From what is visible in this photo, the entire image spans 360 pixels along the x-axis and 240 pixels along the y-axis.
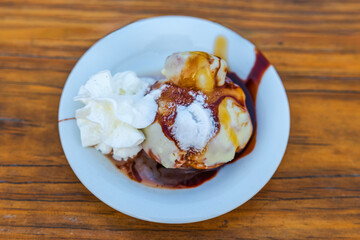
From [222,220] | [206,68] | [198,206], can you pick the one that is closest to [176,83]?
[206,68]

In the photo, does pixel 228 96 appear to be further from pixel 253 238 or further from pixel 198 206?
pixel 253 238

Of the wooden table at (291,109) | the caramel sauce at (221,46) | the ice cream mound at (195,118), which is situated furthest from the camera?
the caramel sauce at (221,46)

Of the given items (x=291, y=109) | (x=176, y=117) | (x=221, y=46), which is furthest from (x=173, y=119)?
(x=291, y=109)

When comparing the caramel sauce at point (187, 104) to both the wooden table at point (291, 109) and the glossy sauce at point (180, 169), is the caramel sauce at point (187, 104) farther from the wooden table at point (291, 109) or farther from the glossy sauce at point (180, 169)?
the wooden table at point (291, 109)

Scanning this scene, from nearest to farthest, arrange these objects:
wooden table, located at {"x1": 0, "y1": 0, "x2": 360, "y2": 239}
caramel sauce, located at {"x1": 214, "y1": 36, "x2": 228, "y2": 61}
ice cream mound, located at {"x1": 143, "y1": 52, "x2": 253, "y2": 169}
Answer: ice cream mound, located at {"x1": 143, "y1": 52, "x2": 253, "y2": 169} → wooden table, located at {"x1": 0, "y1": 0, "x2": 360, "y2": 239} → caramel sauce, located at {"x1": 214, "y1": 36, "x2": 228, "y2": 61}

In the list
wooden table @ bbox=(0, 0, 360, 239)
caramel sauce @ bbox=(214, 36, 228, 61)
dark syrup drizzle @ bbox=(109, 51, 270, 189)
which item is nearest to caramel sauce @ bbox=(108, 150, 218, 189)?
dark syrup drizzle @ bbox=(109, 51, 270, 189)

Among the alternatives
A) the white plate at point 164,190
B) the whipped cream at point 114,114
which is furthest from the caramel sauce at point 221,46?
the whipped cream at point 114,114

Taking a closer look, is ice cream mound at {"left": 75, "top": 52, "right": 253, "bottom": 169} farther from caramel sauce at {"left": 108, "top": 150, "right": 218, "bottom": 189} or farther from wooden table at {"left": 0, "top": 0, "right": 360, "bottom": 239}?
wooden table at {"left": 0, "top": 0, "right": 360, "bottom": 239}

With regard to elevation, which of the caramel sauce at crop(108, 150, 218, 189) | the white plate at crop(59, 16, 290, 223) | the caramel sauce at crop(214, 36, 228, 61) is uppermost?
the caramel sauce at crop(214, 36, 228, 61)
